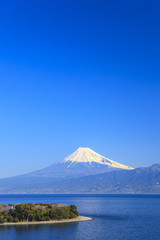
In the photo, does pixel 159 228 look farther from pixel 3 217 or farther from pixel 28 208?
pixel 3 217

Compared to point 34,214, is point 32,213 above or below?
above

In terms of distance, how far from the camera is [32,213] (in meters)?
99.8

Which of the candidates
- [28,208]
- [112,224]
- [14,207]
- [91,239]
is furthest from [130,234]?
[14,207]

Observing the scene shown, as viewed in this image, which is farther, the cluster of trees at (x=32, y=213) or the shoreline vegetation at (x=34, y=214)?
the cluster of trees at (x=32, y=213)

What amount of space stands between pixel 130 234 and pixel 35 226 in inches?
1103

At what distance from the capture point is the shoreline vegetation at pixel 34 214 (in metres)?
98.9

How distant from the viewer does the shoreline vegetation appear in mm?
98875

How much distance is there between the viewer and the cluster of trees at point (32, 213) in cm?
9944

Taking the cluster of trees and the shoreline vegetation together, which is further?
the cluster of trees

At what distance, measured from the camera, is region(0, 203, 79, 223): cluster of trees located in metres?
99.4

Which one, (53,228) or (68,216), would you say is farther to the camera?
(68,216)

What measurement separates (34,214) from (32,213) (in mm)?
803

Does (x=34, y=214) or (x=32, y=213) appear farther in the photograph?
(x=34, y=214)

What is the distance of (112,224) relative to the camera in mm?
96875
